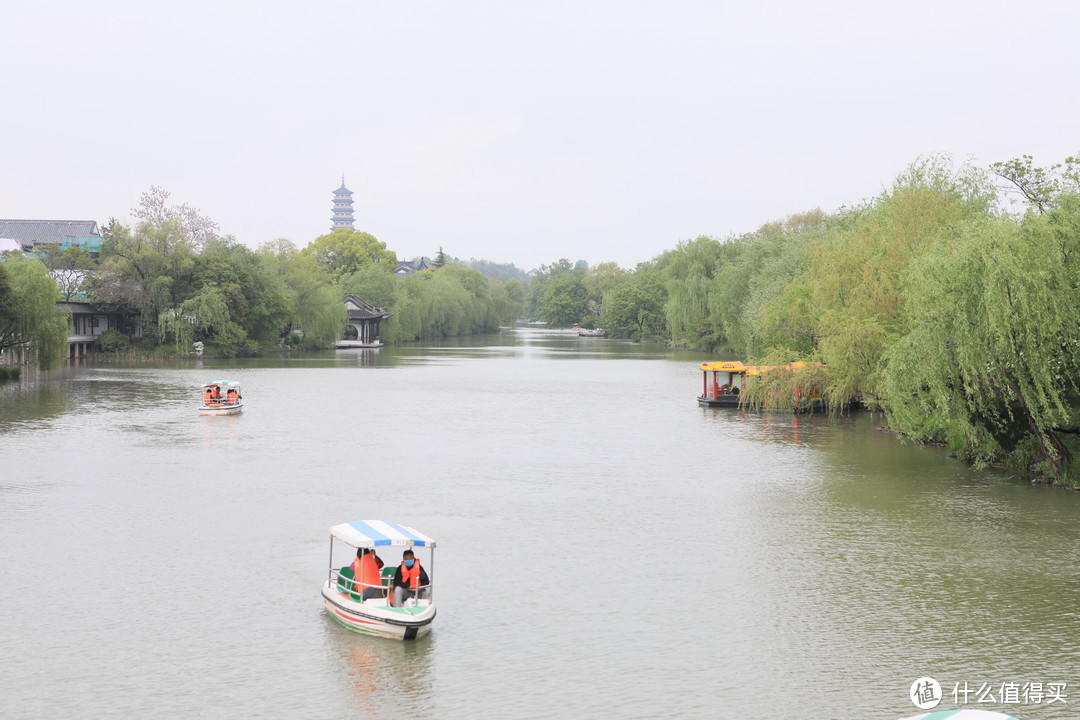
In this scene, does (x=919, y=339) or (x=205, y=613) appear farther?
(x=919, y=339)

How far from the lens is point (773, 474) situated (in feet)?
90.4

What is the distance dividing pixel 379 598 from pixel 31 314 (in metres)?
46.2

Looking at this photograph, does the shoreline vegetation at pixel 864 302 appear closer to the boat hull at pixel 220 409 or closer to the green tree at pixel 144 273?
the green tree at pixel 144 273

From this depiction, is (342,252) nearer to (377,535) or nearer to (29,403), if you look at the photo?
(29,403)

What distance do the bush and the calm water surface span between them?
147 ft

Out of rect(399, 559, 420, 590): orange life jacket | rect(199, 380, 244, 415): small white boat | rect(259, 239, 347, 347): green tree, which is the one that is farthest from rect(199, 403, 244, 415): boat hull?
rect(259, 239, 347, 347): green tree

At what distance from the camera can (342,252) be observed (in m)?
131

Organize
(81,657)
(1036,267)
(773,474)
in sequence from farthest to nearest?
(773,474), (1036,267), (81,657)

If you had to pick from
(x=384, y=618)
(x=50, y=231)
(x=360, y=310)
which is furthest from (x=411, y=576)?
(x=50, y=231)

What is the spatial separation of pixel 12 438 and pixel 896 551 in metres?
27.8

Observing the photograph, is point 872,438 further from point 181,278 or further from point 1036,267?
point 181,278

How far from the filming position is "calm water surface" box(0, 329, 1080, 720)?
12.9 metres

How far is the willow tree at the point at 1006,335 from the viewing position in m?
22.5

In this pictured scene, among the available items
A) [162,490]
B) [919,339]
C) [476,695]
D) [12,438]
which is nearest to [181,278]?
[12,438]
